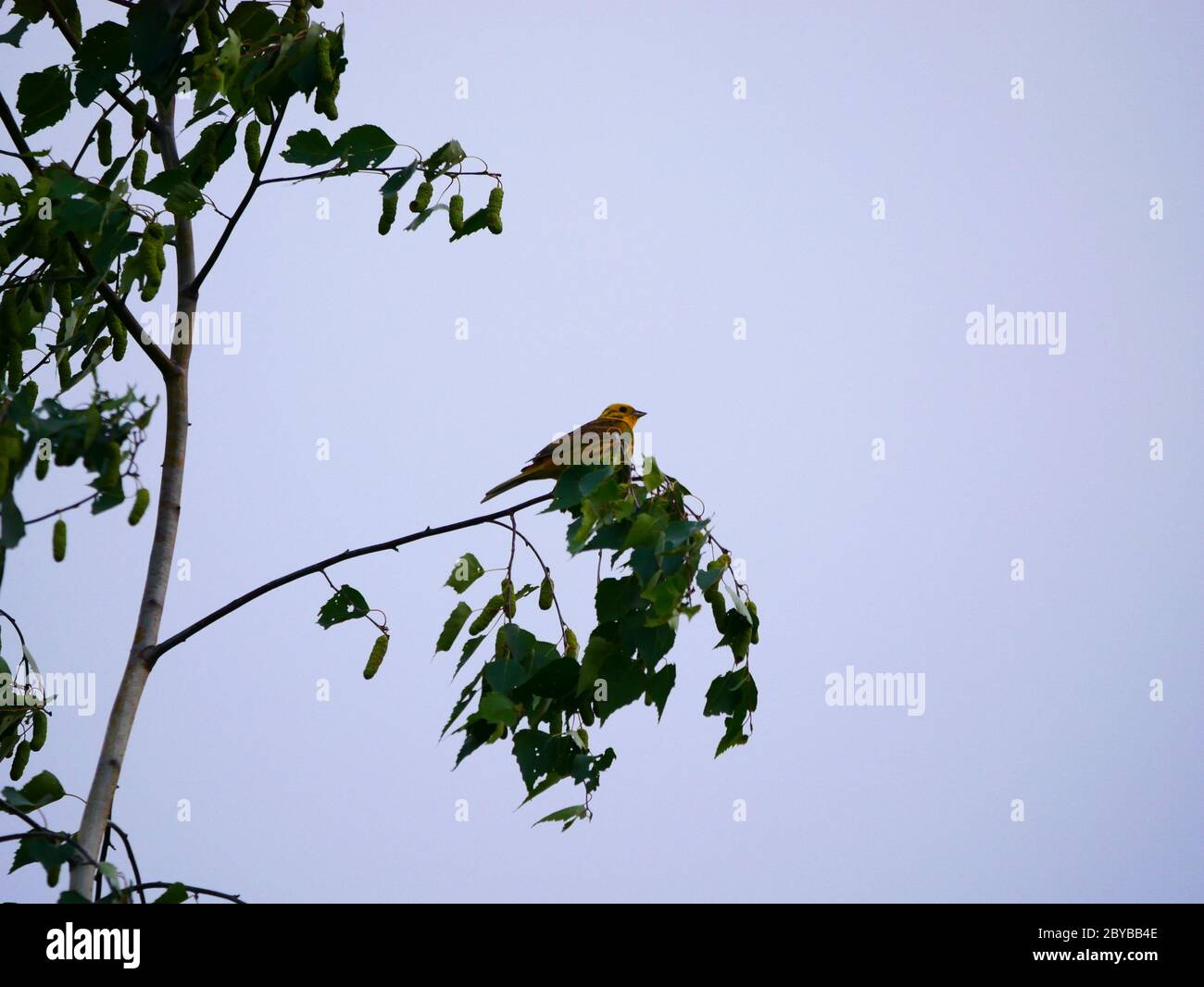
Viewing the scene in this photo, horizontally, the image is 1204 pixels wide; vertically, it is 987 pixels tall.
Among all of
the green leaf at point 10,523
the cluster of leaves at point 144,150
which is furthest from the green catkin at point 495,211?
the green leaf at point 10,523

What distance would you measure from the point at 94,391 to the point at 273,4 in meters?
1.86

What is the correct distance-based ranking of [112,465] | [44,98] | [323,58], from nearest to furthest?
[112,465] < [323,58] < [44,98]

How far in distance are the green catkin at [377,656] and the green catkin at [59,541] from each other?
136cm

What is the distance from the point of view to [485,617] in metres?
4.31

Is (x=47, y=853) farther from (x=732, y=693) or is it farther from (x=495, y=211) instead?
(x=495, y=211)

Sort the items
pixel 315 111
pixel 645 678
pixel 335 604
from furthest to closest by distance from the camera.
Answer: pixel 335 604 → pixel 315 111 → pixel 645 678

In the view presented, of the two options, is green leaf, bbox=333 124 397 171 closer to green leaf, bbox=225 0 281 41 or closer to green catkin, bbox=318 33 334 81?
green catkin, bbox=318 33 334 81

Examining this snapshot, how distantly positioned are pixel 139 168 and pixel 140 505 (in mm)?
1875

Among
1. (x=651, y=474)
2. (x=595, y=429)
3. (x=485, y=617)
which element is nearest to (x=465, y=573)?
(x=485, y=617)

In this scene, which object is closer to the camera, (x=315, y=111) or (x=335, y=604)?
(x=315, y=111)

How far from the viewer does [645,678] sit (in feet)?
12.7

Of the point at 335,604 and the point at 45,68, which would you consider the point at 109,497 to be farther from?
the point at 45,68
